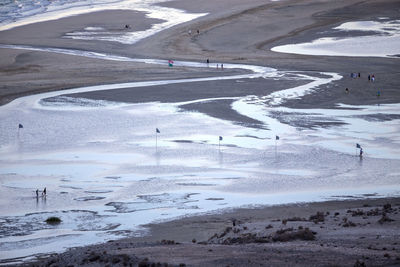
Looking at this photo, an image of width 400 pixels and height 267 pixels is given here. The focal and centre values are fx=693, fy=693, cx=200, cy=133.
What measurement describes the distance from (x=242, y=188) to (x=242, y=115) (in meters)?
12.1

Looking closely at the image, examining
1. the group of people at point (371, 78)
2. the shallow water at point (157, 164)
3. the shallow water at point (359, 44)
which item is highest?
the shallow water at point (359, 44)

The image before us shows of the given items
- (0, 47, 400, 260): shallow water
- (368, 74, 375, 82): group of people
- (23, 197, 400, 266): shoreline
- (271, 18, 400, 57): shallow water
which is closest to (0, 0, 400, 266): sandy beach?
(23, 197, 400, 266): shoreline

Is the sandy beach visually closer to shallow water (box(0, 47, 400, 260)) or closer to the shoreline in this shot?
the shoreline

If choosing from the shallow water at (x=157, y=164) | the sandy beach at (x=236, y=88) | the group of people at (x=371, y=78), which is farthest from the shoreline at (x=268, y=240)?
the group of people at (x=371, y=78)

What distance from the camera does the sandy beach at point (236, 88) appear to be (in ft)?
40.5

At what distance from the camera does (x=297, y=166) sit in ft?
78.2

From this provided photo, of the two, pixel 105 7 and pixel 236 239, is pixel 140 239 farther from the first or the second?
pixel 105 7

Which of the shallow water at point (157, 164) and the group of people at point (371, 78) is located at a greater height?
the group of people at point (371, 78)

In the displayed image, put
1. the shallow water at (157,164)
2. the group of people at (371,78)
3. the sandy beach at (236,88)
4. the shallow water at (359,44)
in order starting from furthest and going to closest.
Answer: the shallow water at (359,44) < the group of people at (371,78) < the shallow water at (157,164) < the sandy beach at (236,88)

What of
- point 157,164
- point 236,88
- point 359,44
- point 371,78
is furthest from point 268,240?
point 359,44

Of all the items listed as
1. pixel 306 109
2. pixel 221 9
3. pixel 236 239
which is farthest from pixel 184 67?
pixel 236 239

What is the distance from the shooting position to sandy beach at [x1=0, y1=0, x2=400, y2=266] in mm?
12352

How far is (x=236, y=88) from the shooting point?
40938 mm

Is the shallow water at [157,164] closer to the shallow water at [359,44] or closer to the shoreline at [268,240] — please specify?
the shoreline at [268,240]
